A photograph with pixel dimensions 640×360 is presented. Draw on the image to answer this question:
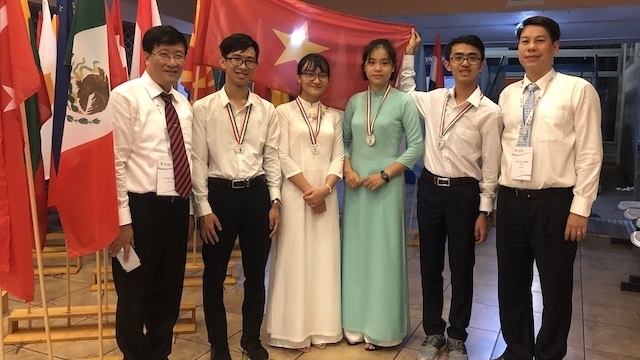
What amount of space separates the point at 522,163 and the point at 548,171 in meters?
0.12

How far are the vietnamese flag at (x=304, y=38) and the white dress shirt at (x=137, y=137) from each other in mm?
908

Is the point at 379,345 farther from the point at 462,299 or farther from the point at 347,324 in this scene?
the point at 462,299

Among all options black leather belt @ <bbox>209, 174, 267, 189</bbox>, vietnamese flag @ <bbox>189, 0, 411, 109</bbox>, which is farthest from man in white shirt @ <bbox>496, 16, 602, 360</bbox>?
black leather belt @ <bbox>209, 174, 267, 189</bbox>

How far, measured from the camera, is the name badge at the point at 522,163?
2.43 m

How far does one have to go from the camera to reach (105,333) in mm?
3158

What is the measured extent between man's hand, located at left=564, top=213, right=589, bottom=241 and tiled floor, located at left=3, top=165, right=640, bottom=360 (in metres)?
0.98

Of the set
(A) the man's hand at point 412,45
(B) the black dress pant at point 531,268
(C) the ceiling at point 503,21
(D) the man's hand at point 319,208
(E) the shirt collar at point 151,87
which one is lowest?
(B) the black dress pant at point 531,268

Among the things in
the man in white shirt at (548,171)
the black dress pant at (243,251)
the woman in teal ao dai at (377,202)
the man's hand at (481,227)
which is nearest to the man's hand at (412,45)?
the woman in teal ao dai at (377,202)

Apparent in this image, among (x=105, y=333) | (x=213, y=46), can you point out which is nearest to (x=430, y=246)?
(x=213, y=46)

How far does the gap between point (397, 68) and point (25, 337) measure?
2672 mm

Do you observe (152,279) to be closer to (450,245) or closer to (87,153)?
(87,153)

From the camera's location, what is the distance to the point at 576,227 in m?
2.35

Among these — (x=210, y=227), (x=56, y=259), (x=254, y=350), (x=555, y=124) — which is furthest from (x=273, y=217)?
(x=56, y=259)

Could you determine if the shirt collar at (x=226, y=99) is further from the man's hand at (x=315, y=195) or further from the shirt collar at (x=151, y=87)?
the man's hand at (x=315, y=195)
